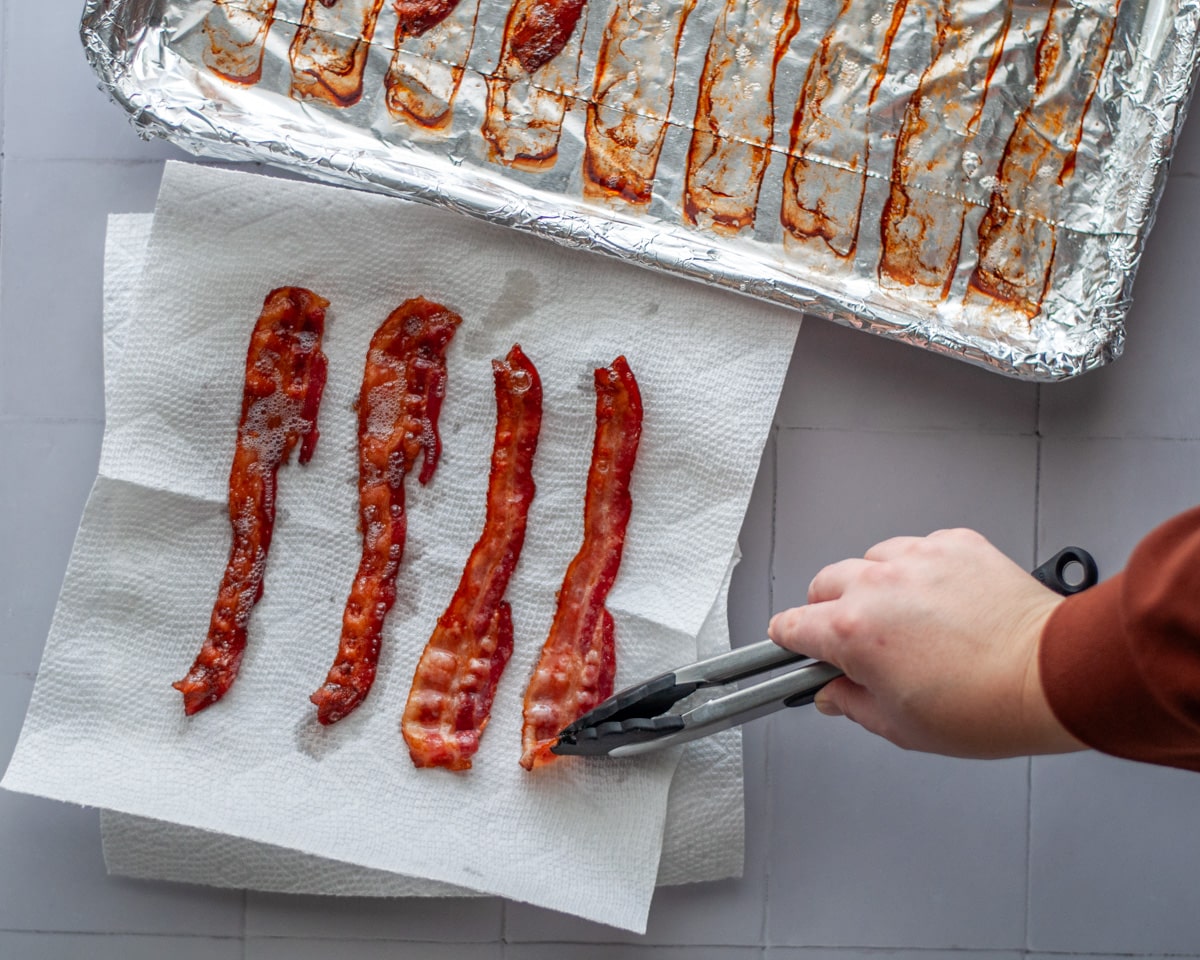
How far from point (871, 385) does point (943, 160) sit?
10.6 inches

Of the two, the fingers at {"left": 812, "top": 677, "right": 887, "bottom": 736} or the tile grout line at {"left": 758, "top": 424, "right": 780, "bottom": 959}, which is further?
the tile grout line at {"left": 758, "top": 424, "right": 780, "bottom": 959}

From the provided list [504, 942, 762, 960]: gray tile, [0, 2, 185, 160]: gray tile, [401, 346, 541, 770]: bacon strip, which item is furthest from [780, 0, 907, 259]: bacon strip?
[504, 942, 762, 960]: gray tile

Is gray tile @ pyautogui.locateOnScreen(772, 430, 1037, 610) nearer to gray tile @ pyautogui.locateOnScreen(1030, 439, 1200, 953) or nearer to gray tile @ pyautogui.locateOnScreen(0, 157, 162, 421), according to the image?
gray tile @ pyautogui.locateOnScreen(1030, 439, 1200, 953)

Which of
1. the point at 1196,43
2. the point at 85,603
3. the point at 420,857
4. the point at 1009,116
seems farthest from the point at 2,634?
the point at 1196,43

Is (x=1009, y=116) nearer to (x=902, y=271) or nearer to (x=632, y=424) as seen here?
(x=902, y=271)

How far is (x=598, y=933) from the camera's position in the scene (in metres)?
1.16

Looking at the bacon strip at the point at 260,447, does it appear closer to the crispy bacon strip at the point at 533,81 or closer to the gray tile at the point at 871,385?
the crispy bacon strip at the point at 533,81

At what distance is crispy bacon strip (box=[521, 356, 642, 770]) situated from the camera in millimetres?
1104

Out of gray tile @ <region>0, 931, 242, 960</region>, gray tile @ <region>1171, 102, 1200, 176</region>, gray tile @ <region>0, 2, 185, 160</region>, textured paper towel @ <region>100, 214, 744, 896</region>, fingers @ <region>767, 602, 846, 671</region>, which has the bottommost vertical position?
gray tile @ <region>0, 931, 242, 960</region>

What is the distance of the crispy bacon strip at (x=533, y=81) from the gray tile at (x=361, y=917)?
883mm

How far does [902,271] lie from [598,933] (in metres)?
0.86

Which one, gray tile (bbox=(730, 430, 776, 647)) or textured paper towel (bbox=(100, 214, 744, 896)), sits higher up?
gray tile (bbox=(730, 430, 776, 647))

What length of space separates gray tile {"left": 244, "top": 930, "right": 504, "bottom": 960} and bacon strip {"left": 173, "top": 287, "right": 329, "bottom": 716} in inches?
12.2

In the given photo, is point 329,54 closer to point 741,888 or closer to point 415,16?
point 415,16
